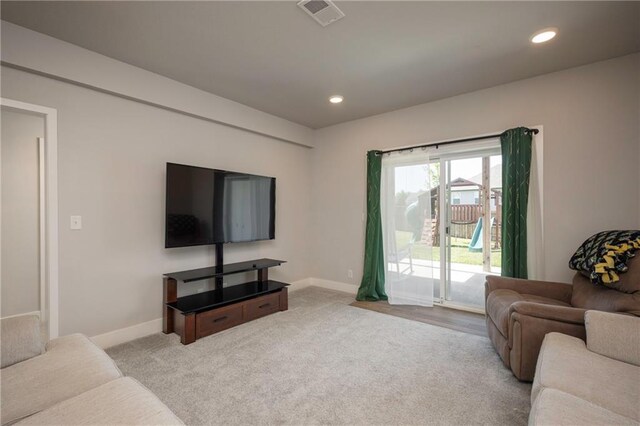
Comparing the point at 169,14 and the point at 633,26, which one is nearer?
the point at 169,14

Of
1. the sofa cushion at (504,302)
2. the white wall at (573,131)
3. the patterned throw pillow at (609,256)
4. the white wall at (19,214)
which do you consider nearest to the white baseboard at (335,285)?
the sofa cushion at (504,302)

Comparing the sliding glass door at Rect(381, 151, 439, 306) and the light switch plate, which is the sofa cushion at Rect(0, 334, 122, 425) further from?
the sliding glass door at Rect(381, 151, 439, 306)

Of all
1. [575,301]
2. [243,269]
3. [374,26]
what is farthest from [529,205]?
[243,269]

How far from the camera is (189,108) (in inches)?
126

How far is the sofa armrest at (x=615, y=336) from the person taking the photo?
1.52 meters

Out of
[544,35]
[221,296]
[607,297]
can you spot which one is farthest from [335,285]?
[544,35]

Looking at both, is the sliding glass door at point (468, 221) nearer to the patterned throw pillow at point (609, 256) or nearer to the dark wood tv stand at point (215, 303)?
the patterned throw pillow at point (609, 256)

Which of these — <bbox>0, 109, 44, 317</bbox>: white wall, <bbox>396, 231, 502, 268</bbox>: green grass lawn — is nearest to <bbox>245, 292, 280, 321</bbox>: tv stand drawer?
<bbox>396, 231, 502, 268</bbox>: green grass lawn

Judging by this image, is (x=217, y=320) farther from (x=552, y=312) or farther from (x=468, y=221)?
(x=468, y=221)

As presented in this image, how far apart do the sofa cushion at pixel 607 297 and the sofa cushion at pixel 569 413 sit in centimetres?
115

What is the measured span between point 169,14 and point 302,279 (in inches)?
151

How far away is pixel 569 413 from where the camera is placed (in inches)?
43.4

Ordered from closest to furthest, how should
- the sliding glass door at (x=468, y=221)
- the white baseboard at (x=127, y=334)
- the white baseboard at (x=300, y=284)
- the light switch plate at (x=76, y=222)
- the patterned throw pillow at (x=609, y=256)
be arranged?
the patterned throw pillow at (x=609, y=256) → the light switch plate at (x=76, y=222) → the white baseboard at (x=127, y=334) → the sliding glass door at (x=468, y=221) → the white baseboard at (x=300, y=284)

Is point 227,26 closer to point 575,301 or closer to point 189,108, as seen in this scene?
point 189,108
